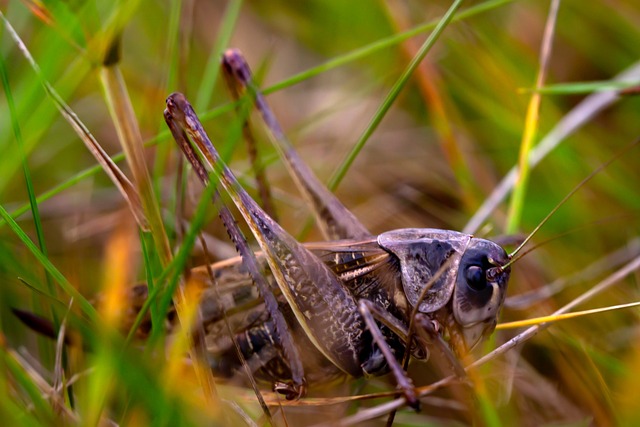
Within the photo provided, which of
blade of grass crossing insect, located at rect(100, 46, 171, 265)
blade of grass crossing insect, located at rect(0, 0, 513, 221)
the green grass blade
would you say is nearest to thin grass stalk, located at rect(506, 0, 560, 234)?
blade of grass crossing insect, located at rect(0, 0, 513, 221)

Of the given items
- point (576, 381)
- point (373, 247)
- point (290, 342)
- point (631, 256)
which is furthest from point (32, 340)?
point (631, 256)

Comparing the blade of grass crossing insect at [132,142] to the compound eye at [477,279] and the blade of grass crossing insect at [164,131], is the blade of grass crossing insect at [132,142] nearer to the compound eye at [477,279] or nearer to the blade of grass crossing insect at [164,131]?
the blade of grass crossing insect at [164,131]

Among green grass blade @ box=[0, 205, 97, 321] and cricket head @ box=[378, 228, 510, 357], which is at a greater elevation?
green grass blade @ box=[0, 205, 97, 321]

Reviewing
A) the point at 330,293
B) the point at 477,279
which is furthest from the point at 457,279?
the point at 330,293

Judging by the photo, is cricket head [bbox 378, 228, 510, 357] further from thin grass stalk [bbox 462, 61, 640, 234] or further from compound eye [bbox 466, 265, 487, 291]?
thin grass stalk [bbox 462, 61, 640, 234]

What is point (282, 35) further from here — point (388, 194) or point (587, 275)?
point (587, 275)

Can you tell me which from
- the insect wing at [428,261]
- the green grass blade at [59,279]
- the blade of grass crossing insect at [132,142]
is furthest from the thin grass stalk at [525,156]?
the green grass blade at [59,279]

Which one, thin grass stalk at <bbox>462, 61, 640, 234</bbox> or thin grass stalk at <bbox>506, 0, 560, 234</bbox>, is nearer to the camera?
thin grass stalk at <bbox>506, 0, 560, 234</bbox>

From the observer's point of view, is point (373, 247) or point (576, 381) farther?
point (576, 381)
